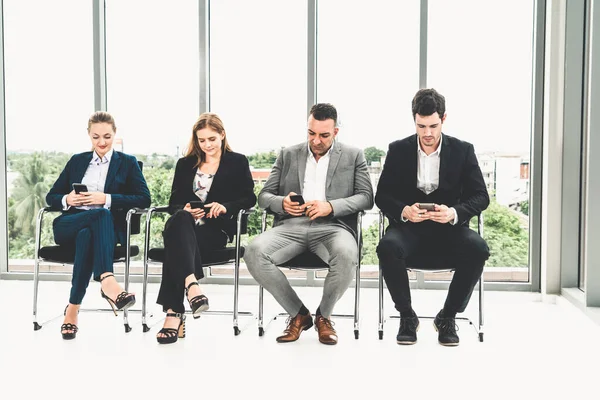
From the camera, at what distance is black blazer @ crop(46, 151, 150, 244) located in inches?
150

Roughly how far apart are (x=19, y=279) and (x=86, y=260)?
210cm

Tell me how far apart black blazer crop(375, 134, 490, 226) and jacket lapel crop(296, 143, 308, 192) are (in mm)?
456

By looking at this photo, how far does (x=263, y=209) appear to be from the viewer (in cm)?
382

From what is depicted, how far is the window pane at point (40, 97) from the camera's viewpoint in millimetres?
5105

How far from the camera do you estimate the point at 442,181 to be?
3562mm

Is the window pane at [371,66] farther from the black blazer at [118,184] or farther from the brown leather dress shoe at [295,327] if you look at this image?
the black blazer at [118,184]

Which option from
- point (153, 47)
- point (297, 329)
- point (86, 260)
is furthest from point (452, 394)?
point (153, 47)

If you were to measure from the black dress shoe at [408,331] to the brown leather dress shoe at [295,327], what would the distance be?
1.65 ft

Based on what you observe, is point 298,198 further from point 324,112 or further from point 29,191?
point 29,191

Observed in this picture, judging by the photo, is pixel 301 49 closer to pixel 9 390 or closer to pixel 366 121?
pixel 366 121

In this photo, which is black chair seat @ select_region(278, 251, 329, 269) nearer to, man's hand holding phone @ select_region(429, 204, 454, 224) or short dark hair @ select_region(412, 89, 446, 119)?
man's hand holding phone @ select_region(429, 204, 454, 224)

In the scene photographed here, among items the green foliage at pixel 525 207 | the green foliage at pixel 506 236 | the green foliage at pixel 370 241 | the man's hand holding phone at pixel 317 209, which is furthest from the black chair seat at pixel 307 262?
the green foliage at pixel 525 207

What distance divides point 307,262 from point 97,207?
4.32ft

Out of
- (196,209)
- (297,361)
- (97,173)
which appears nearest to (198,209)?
(196,209)
